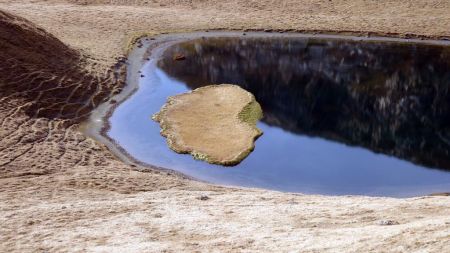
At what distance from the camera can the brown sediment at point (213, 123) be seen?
2263cm

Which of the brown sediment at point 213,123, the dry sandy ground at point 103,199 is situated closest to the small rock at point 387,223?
the dry sandy ground at point 103,199

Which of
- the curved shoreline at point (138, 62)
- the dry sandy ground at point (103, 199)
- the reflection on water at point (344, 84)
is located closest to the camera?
the dry sandy ground at point (103, 199)

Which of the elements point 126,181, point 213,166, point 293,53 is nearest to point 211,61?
point 293,53

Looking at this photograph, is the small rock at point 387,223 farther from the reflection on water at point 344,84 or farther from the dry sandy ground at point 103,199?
the reflection on water at point 344,84

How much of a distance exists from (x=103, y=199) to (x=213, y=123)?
9.73 metres

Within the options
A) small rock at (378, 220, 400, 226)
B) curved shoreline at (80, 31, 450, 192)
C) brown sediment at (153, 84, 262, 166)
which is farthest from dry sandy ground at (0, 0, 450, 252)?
brown sediment at (153, 84, 262, 166)

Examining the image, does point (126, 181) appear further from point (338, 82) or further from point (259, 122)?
point (338, 82)

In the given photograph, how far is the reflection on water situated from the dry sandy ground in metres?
4.25

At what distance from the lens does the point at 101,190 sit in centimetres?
1750

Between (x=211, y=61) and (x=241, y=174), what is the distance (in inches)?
536

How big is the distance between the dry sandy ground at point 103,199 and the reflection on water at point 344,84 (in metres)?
4.25

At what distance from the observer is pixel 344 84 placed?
30.6 m

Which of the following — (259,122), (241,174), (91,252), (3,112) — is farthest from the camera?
(259,122)

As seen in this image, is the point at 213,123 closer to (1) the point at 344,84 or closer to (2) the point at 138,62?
(1) the point at 344,84
